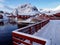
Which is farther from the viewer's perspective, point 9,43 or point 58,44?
point 9,43

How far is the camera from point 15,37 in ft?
16.1

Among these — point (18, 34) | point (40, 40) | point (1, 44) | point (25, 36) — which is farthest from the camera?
point (1, 44)

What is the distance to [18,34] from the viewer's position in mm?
4617

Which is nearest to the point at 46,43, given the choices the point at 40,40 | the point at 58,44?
the point at 40,40

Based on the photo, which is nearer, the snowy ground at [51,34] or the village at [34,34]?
the village at [34,34]

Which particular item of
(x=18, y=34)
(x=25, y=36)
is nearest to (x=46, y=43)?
(x=25, y=36)

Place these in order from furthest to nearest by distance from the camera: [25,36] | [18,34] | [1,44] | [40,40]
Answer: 1. [1,44]
2. [18,34]
3. [25,36]
4. [40,40]

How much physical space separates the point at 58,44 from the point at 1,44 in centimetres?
749

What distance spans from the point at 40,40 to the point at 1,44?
940 centimetres

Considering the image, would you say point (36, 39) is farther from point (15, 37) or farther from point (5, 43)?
point (5, 43)

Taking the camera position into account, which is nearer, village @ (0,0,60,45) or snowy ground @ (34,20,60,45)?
village @ (0,0,60,45)

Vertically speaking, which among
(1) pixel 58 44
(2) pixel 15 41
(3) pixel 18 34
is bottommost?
(1) pixel 58 44

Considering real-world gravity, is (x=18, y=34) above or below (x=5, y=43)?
above

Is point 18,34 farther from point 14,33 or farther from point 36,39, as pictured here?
point 36,39
